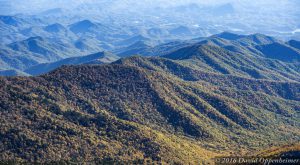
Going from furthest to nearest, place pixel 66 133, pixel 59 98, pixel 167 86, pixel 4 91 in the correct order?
1. pixel 167 86
2. pixel 59 98
3. pixel 4 91
4. pixel 66 133

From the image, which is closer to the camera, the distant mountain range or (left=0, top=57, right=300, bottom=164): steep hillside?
the distant mountain range

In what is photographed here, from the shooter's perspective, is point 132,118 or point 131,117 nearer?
point 132,118

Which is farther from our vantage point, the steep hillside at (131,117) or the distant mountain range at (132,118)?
the steep hillside at (131,117)

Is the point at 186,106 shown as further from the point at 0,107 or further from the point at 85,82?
the point at 0,107

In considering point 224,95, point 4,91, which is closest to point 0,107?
point 4,91

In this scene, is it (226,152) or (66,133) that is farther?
(226,152)

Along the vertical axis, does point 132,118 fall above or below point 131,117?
below

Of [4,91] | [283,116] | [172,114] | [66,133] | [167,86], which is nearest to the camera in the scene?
[66,133]

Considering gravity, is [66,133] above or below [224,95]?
above
